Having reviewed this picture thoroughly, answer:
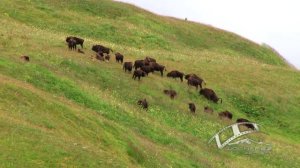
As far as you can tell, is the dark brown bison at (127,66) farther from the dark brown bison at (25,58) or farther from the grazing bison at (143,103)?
the dark brown bison at (25,58)

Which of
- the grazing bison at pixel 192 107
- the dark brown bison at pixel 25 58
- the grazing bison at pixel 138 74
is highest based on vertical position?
the dark brown bison at pixel 25 58

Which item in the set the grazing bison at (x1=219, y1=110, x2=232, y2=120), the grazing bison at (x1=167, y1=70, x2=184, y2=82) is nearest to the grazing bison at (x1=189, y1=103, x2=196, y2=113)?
the grazing bison at (x1=219, y1=110, x2=232, y2=120)

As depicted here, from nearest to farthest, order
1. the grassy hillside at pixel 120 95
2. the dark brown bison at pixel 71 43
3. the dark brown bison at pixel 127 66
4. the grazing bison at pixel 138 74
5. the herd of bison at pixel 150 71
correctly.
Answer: the grassy hillside at pixel 120 95 < the grazing bison at pixel 138 74 < the herd of bison at pixel 150 71 < the dark brown bison at pixel 127 66 < the dark brown bison at pixel 71 43

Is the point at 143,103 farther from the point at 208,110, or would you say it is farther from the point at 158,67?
the point at 158,67

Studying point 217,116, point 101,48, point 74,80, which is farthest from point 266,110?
point 74,80

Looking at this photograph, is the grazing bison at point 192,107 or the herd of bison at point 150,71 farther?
the herd of bison at point 150,71

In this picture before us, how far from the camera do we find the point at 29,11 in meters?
75.8

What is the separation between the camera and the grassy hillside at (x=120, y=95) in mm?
28917

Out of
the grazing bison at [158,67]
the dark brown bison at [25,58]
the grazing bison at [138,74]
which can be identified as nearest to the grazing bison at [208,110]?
the grazing bison at [158,67]

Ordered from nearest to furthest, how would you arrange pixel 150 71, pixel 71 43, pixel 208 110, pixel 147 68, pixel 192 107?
pixel 192 107 < pixel 208 110 < pixel 147 68 < pixel 71 43 < pixel 150 71

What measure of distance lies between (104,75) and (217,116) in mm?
10744

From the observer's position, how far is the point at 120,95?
47000 mm

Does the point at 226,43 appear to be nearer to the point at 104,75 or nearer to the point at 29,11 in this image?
the point at 29,11

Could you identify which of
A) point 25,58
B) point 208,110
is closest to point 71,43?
point 25,58
